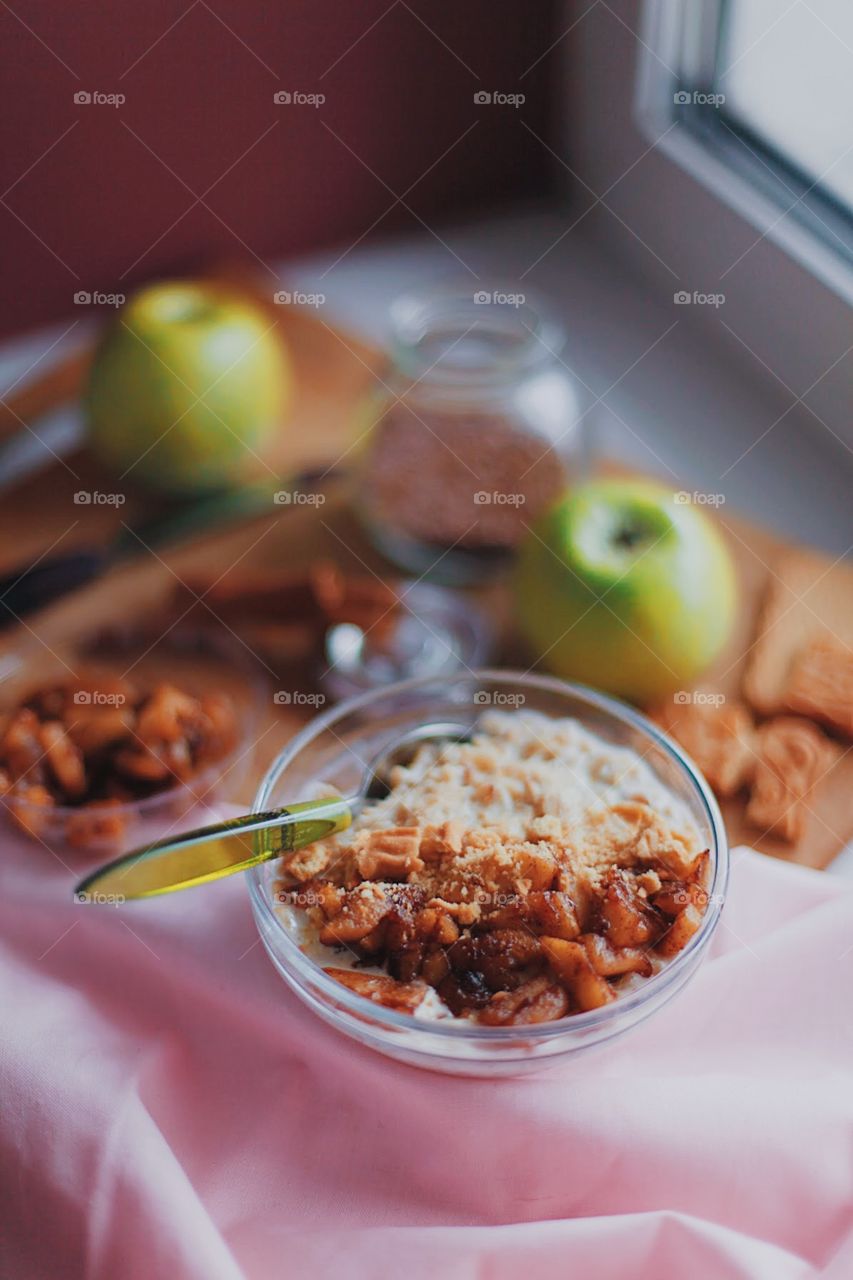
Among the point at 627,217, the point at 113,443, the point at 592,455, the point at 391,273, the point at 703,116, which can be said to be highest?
the point at 703,116

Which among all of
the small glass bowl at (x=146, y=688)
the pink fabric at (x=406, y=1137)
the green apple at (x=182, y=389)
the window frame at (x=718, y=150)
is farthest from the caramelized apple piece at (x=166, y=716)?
the window frame at (x=718, y=150)

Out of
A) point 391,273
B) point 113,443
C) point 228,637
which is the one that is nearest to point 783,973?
point 228,637

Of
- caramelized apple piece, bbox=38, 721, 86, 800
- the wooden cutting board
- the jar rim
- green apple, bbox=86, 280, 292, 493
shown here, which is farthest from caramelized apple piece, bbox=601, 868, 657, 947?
green apple, bbox=86, 280, 292, 493

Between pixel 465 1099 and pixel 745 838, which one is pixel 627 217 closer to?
pixel 745 838

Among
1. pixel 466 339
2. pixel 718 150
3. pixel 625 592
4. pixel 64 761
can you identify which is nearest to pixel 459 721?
pixel 625 592

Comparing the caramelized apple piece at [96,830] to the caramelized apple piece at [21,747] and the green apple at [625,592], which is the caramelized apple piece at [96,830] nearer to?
the caramelized apple piece at [21,747]
